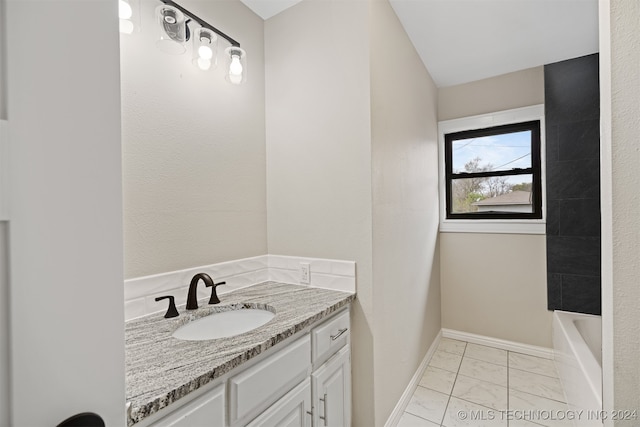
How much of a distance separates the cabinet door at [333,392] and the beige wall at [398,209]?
167 millimetres

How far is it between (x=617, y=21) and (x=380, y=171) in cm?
99

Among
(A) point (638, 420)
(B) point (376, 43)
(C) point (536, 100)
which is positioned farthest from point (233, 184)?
(C) point (536, 100)

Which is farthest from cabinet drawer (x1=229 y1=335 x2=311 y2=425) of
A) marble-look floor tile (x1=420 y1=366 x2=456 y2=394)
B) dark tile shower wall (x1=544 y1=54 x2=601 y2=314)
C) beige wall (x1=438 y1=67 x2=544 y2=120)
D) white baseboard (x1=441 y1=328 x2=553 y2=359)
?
beige wall (x1=438 y1=67 x2=544 y2=120)

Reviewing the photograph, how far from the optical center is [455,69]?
267cm

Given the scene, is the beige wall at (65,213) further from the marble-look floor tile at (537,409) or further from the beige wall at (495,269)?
the beige wall at (495,269)

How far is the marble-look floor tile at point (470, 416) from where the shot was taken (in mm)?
1793

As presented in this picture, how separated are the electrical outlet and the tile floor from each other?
1.06 metres

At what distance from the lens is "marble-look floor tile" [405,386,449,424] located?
1879mm

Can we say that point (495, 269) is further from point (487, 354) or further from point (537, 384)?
point (537, 384)

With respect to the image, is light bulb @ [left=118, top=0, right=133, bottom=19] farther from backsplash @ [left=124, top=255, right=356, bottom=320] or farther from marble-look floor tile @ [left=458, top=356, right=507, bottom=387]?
marble-look floor tile @ [left=458, top=356, right=507, bottom=387]

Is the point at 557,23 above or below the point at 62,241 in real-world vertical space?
above

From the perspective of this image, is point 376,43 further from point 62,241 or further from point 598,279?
point 598,279

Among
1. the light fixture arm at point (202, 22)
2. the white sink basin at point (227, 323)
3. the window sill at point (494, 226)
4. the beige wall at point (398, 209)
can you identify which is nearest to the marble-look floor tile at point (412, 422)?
the beige wall at point (398, 209)

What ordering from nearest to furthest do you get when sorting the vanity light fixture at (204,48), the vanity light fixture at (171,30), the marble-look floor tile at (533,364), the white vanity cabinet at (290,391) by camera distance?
1. the white vanity cabinet at (290,391)
2. the vanity light fixture at (171,30)
3. the vanity light fixture at (204,48)
4. the marble-look floor tile at (533,364)
